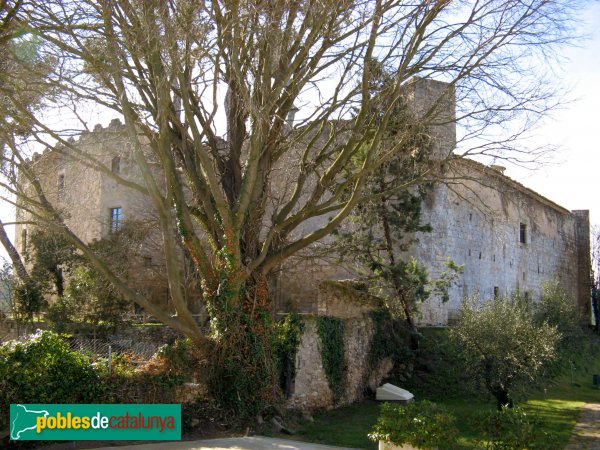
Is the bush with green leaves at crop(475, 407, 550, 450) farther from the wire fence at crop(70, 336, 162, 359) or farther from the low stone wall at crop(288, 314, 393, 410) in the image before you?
the wire fence at crop(70, 336, 162, 359)

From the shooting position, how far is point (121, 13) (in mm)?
10016

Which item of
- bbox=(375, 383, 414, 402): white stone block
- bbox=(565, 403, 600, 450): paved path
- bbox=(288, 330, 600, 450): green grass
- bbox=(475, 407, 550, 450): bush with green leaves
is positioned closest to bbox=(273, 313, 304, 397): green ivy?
bbox=(288, 330, 600, 450): green grass

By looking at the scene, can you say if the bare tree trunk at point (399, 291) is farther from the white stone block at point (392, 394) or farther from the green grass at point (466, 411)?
the white stone block at point (392, 394)

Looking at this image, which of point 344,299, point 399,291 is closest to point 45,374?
point 344,299

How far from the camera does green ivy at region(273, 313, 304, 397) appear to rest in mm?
12852

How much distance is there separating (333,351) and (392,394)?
2.06 meters

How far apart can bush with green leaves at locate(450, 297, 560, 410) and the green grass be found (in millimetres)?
828

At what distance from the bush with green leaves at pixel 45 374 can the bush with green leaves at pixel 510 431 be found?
5.72 m

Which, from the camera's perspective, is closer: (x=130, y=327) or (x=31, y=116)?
(x=31, y=116)

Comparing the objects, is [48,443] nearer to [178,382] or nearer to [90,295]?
[178,382]

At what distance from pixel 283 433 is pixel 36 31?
8.11 meters

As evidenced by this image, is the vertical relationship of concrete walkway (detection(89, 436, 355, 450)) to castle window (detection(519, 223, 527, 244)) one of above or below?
below

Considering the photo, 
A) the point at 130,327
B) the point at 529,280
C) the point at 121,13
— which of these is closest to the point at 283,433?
the point at 121,13

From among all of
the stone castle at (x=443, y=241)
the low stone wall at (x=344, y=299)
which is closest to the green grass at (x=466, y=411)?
the low stone wall at (x=344, y=299)
